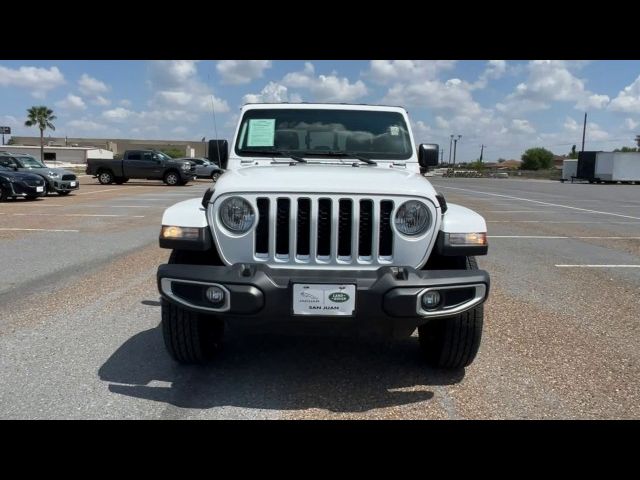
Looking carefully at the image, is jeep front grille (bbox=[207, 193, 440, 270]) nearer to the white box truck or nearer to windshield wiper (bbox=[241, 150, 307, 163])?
windshield wiper (bbox=[241, 150, 307, 163])

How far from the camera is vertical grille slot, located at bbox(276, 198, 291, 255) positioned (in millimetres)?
3234

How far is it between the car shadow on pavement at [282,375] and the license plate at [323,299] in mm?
603

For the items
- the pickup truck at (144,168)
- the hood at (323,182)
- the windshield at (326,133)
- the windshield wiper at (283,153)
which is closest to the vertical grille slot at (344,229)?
the hood at (323,182)

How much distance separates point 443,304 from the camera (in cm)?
313

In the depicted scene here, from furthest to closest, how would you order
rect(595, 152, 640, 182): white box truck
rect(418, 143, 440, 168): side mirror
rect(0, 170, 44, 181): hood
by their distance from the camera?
rect(595, 152, 640, 182): white box truck
rect(0, 170, 44, 181): hood
rect(418, 143, 440, 168): side mirror

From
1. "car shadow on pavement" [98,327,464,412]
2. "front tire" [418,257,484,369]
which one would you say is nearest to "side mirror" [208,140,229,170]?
"car shadow on pavement" [98,327,464,412]

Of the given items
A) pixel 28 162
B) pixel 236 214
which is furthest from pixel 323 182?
pixel 28 162

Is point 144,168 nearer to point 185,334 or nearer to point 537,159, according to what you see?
point 185,334

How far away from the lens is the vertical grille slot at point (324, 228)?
127 inches

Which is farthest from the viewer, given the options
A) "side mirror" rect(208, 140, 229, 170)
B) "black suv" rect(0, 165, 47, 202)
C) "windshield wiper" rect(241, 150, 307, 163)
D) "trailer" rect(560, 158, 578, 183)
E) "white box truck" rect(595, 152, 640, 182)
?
"trailer" rect(560, 158, 578, 183)
